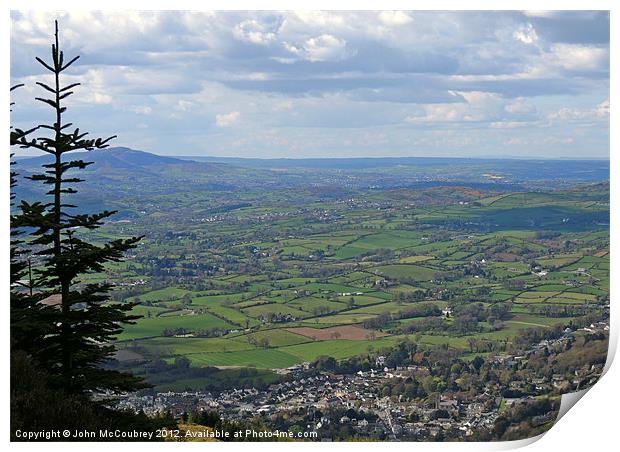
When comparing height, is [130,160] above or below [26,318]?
above

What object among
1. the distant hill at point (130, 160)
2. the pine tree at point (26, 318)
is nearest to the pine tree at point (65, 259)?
the pine tree at point (26, 318)

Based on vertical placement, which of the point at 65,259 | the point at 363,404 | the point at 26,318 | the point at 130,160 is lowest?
the point at 363,404

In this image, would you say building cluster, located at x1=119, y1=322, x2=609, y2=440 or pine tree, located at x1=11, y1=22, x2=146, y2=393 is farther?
building cluster, located at x1=119, y1=322, x2=609, y2=440

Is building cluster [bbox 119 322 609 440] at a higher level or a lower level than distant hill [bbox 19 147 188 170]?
lower

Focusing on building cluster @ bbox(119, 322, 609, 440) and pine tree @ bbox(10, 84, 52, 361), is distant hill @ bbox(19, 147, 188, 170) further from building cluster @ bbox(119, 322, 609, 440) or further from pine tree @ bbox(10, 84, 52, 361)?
pine tree @ bbox(10, 84, 52, 361)

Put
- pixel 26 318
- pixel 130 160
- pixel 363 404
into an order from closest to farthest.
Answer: pixel 26 318 < pixel 363 404 < pixel 130 160

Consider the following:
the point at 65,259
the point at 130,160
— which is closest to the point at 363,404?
the point at 65,259

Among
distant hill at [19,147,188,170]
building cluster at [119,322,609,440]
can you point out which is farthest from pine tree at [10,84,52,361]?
distant hill at [19,147,188,170]

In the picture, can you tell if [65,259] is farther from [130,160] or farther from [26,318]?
[130,160]

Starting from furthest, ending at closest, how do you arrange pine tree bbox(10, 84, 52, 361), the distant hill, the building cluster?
the distant hill
the building cluster
pine tree bbox(10, 84, 52, 361)
